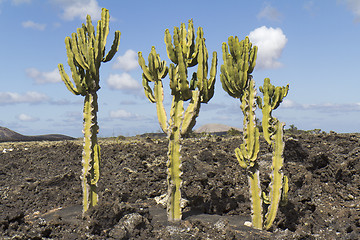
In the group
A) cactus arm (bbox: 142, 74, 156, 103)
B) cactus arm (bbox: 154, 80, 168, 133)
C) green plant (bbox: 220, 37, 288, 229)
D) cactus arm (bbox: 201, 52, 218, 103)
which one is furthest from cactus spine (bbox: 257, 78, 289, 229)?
cactus arm (bbox: 142, 74, 156, 103)

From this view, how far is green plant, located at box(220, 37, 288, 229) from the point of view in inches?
280

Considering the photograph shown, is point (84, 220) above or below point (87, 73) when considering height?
below

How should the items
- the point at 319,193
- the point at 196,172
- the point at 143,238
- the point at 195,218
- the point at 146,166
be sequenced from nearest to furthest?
the point at 143,238, the point at 195,218, the point at 319,193, the point at 196,172, the point at 146,166

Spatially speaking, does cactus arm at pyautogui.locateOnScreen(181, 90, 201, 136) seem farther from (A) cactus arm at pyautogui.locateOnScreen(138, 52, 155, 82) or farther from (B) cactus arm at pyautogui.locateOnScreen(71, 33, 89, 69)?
(B) cactus arm at pyautogui.locateOnScreen(71, 33, 89, 69)

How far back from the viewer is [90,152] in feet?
24.8

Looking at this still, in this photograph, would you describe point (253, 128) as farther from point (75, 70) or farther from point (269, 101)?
point (75, 70)

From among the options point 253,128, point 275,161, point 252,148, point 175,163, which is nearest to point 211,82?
point 253,128

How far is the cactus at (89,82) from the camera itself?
7.59 metres

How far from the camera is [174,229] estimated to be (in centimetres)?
688

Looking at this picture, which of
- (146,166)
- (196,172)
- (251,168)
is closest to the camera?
(251,168)

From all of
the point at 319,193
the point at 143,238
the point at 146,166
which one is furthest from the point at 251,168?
the point at 146,166

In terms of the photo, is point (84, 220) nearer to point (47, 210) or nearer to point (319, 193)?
point (47, 210)

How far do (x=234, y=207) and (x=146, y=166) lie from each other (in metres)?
3.39

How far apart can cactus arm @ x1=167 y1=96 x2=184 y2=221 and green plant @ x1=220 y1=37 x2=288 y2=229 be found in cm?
107
